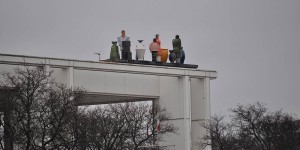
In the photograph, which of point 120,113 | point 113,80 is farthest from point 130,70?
point 120,113

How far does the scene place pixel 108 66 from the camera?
64.9 metres

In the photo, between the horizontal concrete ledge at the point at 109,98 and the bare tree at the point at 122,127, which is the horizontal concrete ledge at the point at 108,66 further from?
the bare tree at the point at 122,127

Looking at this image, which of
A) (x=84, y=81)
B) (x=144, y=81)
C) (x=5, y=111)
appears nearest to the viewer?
(x=5, y=111)

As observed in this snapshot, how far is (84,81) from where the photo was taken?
2542 inches

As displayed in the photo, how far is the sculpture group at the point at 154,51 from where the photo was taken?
6762 cm

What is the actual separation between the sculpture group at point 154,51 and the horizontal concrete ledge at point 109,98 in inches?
119

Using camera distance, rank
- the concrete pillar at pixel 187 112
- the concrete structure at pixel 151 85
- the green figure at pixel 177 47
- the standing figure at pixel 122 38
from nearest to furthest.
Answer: the concrete structure at pixel 151 85 < the standing figure at pixel 122 38 < the concrete pillar at pixel 187 112 < the green figure at pixel 177 47

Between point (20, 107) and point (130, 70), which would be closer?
point (20, 107)

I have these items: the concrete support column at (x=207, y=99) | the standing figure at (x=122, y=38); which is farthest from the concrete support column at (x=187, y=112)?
the standing figure at (x=122, y=38)

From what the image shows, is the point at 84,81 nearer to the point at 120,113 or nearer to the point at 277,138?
the point at 120,113

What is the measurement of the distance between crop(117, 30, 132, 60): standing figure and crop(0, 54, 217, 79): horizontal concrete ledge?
5.13 ft

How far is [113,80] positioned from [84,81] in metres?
2.77

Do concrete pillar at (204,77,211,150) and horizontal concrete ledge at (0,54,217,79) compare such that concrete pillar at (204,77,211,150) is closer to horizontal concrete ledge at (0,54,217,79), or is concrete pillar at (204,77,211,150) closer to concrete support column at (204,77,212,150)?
concrete support column at (204,77,212,150)

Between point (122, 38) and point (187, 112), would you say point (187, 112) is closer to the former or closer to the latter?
point (187, 112)
